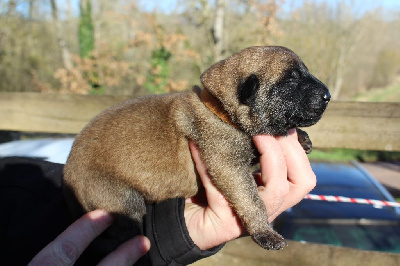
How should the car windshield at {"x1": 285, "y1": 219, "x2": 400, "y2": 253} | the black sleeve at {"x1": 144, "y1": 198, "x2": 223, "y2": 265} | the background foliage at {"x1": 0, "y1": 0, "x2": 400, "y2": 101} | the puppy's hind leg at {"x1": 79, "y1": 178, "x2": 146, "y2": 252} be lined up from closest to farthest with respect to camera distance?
the black sleeve at {"x1": 144, "y1": 198, "x2": 223, "y2": 265}, the puppy's hind leg at {"x1": 79, "y1": 178, "x2": 146, "y2": 252}, the car windshield at {"x1": 285, "y1": 219, "x2": 400, "y2": 253}, the background foliage at {"x1": 0, "y1": 0, "x2": 400, "y2": 101}

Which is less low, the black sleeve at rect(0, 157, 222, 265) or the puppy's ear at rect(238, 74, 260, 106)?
the puppy's ear at rect(238, 74, 260, 106)

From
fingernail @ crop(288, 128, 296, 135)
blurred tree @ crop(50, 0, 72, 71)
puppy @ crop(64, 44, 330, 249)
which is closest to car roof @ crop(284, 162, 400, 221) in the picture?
fingernail @ crop(288, 128, 296, 135)

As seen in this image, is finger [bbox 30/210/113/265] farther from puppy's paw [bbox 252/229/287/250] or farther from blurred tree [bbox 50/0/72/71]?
blurred tree [bbox 50/0/72/71]

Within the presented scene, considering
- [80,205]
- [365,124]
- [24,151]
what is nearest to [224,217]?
[80,205]

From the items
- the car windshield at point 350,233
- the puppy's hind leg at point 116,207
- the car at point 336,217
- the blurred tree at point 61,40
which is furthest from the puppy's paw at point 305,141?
the blurred tree at point 61,40

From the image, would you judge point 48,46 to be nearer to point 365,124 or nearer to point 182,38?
point 182,38

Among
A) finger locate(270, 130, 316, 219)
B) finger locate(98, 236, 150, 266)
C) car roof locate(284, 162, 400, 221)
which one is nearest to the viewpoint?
finger locate(98, 236, 150, 266)

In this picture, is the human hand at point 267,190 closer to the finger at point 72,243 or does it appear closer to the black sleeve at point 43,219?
the black sleeve at point 43,219
